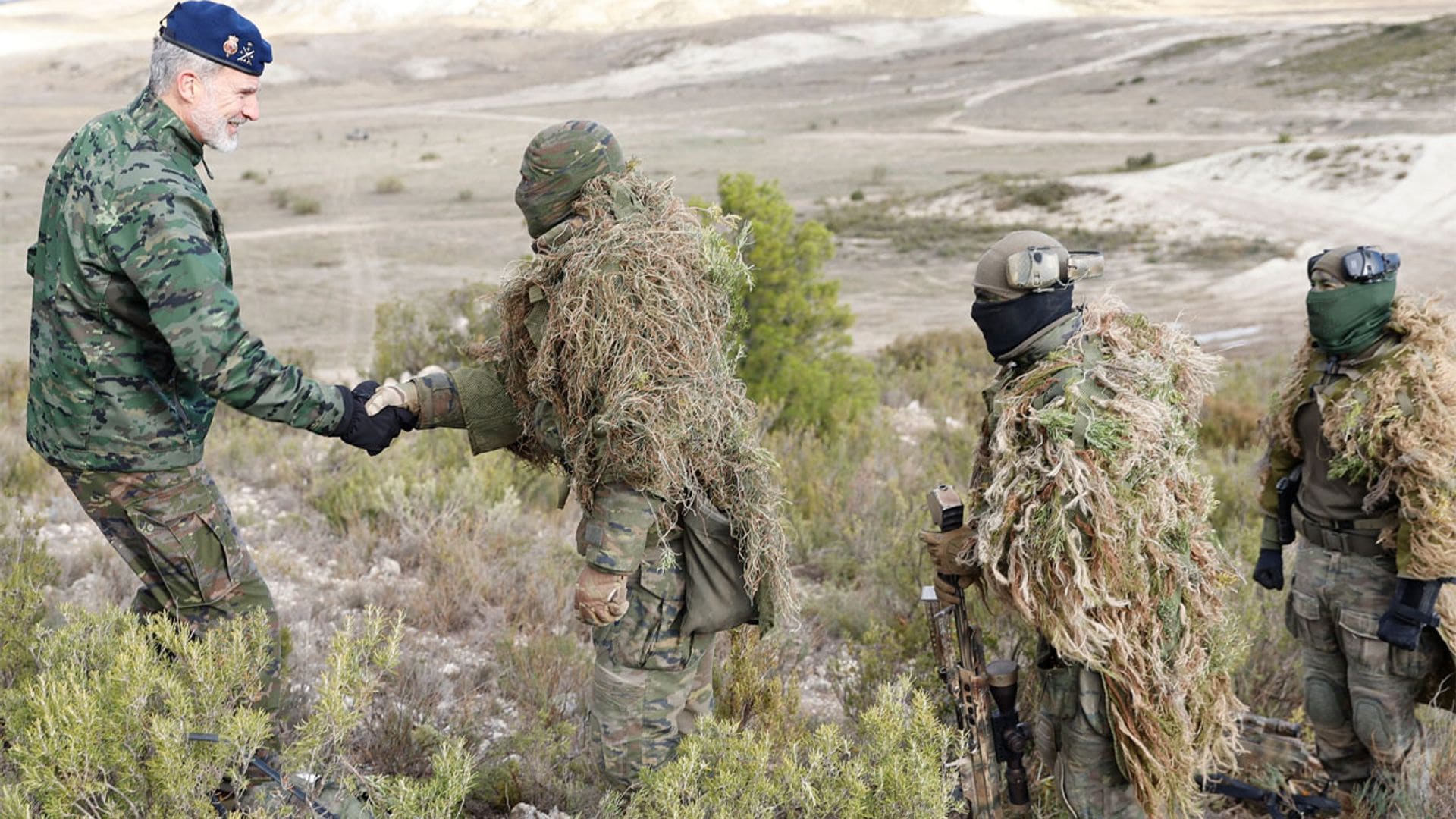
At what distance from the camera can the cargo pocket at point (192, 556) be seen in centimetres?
282

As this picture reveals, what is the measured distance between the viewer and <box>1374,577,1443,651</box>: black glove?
3.20m

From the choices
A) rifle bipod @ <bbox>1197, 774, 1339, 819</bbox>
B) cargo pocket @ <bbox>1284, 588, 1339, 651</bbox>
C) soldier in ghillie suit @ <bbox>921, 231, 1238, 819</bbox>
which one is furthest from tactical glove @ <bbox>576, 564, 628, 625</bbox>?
cargo pocket @ <bbox>1284, 588, 1339, 651</bbox>

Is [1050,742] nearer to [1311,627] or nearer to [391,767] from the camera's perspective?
[1311,627]

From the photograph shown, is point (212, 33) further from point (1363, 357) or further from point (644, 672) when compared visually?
point (1363, 357)

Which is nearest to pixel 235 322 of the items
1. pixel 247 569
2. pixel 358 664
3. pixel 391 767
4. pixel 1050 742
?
pixel 247 569

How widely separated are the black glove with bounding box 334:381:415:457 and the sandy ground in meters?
6.90

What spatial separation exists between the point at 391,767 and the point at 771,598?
144 cm

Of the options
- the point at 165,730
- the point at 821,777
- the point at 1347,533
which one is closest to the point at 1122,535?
the point at 821,777

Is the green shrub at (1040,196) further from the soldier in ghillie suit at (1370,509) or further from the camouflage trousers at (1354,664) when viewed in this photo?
the camouflage trousers at (1354,664)

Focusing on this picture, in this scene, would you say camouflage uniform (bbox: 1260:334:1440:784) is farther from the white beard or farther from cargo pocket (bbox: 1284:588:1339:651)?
the white beard

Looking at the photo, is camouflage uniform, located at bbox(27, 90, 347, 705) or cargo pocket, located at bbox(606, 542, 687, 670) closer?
camouflage uniform, located at bbox(27, 90, 347, 705)

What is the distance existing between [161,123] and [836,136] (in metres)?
44.4

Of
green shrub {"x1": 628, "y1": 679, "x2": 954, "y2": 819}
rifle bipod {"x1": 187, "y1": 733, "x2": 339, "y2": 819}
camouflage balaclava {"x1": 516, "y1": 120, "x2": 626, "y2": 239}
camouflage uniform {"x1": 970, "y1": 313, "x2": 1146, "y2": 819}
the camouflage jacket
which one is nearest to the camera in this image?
rifle bipod {"x1": 187, "y1": 733, "x2": 339, "y2": 819}

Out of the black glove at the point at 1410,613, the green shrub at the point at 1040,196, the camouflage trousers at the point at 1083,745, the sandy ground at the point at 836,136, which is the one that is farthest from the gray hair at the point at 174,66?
the green shrub at the point at 1040,196
